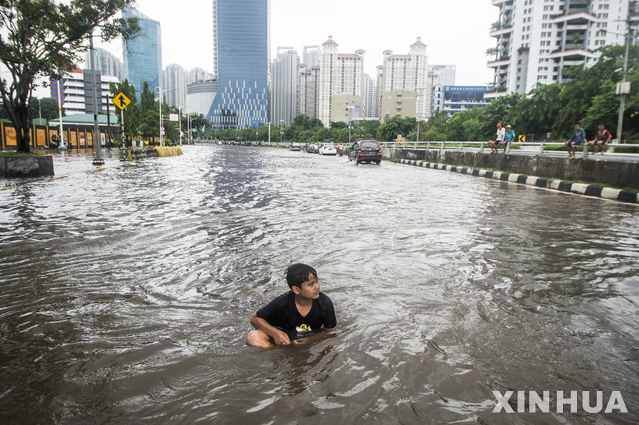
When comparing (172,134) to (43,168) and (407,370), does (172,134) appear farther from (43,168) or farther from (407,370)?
(407,370)

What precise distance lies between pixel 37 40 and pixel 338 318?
1556 centimetres

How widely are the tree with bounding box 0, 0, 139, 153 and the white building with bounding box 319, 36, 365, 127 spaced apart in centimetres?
15050

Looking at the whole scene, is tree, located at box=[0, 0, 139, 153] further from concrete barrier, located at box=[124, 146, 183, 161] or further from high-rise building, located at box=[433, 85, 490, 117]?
high-rise building, located at box=[433, 85, 490, 117]

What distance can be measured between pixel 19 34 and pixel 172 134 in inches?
2597

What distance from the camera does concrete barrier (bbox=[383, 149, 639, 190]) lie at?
12227 mm

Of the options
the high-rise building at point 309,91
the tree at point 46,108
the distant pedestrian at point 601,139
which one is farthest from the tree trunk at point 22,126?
the high-rise building at point 309,91

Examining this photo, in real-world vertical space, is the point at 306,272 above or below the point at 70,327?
above

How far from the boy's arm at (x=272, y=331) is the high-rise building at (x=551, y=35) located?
9657 cm

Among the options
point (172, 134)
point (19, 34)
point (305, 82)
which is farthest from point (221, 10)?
point (19, 34)

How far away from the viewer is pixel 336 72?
163750mm

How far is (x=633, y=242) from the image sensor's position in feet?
20.4

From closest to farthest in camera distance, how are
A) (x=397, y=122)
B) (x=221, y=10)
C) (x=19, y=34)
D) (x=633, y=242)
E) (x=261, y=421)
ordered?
(x=261, y=421), (x=633, y=242), (x=19, y=34), (x=397, y=122), (x=221, y=10)

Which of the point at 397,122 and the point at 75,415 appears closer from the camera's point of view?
the point at 75,415

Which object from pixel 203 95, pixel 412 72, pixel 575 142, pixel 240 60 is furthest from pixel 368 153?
pixel 203 95
